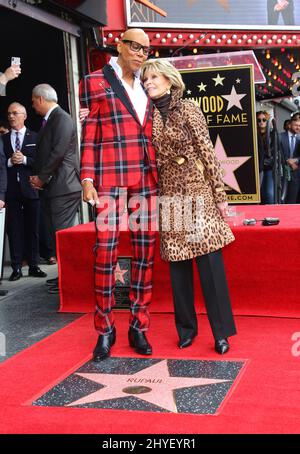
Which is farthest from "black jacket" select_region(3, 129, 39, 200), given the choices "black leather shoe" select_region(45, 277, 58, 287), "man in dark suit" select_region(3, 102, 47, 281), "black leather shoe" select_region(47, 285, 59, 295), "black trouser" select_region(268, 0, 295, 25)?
"black trouser" select_region(268, 0, 295, 25)

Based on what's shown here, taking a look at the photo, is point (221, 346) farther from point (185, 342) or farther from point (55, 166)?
point (55, 166)

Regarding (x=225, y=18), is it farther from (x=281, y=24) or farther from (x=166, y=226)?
(x=166, y=226)

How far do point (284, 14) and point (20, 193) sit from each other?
5971 mm

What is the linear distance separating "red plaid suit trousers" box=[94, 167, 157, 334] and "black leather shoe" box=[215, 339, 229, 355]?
0.45 metres

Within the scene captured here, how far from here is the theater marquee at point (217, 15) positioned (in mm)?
9508

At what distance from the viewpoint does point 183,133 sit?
376cm

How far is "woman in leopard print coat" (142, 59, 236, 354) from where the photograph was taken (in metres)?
3.76

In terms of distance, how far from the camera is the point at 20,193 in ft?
23.0

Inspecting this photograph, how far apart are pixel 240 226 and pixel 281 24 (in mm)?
6805

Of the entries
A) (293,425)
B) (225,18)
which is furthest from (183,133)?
(225,18)

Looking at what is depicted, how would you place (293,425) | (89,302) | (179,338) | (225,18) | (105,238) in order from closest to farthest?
(293,425)
(105,238)
(179,338)
(89,302)
(225,18)

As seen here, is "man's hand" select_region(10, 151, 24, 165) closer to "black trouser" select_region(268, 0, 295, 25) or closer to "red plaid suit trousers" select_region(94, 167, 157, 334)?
"red plaid suit trousers" select_region(94, 167, 157, 334)

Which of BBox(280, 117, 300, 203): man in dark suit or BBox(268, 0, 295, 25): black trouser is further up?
BBox(268, 0, 295, 25): black trouser

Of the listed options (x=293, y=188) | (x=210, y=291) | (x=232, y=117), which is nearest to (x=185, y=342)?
(x=210, y=291)
